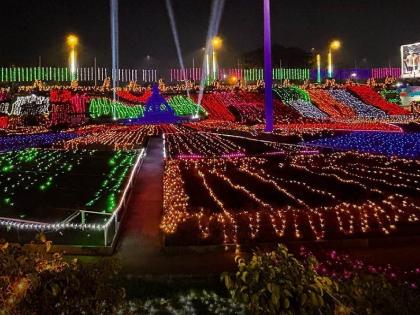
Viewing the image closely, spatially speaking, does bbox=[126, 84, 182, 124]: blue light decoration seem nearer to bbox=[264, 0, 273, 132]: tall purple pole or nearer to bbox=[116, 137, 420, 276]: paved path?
bbox=[264, 0, 273, 132]: tall purple pole

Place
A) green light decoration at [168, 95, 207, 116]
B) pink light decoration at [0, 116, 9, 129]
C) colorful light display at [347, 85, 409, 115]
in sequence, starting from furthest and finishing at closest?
colorful light display at [347, 85, 409, 115], green light decoration at [168, 95, 207, 116], pink light decoration at [0, 116, 9, 129]

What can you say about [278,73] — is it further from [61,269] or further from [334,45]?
[61,269]

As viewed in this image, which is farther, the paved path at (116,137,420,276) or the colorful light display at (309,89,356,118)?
the colorful light display at (309,89,356,118)

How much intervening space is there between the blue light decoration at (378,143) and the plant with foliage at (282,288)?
1399cm

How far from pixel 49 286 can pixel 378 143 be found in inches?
709

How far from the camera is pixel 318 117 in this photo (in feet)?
121

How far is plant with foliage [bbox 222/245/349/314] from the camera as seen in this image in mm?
3344

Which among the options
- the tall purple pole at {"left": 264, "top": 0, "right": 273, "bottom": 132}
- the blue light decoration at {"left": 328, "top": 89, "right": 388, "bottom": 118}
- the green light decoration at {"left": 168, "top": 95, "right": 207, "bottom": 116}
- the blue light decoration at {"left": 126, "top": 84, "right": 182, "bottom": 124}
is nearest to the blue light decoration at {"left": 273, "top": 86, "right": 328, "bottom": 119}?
the blue light decoration at {"left": 328, "top": 89, "right": 388, "bottom": 118}

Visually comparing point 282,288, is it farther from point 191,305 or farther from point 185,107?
point 185,107

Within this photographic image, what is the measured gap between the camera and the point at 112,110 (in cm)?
3684

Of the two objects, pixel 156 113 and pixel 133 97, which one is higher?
pixel 133 97

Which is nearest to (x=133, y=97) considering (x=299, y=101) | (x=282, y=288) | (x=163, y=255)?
(x=299, y=101)

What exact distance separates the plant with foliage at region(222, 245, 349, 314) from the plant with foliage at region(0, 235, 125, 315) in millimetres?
1013

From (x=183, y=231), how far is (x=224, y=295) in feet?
8.14
